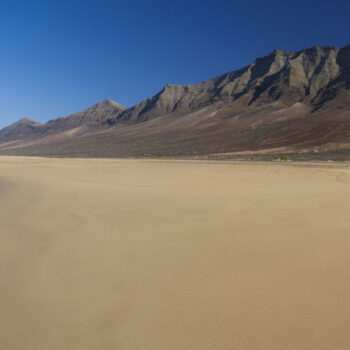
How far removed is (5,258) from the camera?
342cm

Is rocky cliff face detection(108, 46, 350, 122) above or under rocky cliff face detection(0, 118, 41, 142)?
above

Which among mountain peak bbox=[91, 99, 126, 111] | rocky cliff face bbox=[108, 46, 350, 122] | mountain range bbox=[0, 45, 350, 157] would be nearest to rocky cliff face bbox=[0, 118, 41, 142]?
mountain range bbox=[0, 45, 350, 157]

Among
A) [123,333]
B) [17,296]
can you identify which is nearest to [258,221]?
[123,333]

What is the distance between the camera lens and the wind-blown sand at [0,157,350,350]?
205cm

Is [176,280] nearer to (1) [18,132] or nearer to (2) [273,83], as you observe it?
(2) [273,83]

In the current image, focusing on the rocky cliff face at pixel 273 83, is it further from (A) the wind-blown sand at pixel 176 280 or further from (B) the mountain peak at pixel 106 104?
(A) the wind-blown sand at pixel 176 280

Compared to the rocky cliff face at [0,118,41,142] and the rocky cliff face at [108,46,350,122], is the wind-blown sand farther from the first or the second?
the rocky cliff face at [0,118,41,142]

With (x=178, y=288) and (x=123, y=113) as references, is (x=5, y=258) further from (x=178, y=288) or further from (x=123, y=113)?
(x=123, y=113)

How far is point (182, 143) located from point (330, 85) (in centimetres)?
5654

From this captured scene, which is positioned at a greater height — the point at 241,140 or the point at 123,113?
the point at 123,113

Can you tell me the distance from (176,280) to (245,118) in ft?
278

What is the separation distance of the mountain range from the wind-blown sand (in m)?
38.6

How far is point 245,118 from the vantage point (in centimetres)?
8238

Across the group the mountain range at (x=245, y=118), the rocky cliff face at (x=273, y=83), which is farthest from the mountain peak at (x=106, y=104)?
the rocky cliff face at (x=273, y=83)
